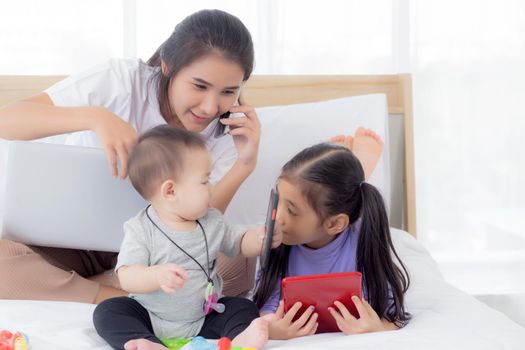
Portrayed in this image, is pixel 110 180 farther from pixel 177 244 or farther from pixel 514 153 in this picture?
pixel 514 153

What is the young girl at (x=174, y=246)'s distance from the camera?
44.1 inches

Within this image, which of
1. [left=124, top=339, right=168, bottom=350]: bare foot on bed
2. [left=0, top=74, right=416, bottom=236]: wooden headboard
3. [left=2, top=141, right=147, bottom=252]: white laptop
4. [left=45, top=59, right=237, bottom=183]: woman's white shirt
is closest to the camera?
[left=124, top=339, right=168, bottom=350]: bare foot on bed

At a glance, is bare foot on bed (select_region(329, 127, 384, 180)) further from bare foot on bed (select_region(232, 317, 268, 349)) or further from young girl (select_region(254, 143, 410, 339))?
bare foot on bed (select_region(232, 317, 268, 349))

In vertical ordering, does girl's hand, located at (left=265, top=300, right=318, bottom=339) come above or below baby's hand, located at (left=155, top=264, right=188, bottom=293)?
below

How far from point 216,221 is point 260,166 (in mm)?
641

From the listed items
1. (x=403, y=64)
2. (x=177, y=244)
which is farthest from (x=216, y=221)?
(x=403, y=64)

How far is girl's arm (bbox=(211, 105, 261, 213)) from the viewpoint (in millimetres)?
1452

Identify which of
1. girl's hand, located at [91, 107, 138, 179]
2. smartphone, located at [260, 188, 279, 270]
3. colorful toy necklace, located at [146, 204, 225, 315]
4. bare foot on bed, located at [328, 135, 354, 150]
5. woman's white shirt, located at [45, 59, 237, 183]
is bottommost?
colorful toy necklace, located at [146, 204, 225, 315]

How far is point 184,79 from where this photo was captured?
145 cm

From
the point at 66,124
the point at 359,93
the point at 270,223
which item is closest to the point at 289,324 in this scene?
the point at 270,223

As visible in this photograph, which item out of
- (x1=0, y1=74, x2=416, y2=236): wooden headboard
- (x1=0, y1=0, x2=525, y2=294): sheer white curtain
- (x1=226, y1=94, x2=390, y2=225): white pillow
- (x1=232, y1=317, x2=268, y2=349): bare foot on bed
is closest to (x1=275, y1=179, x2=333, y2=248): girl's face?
(x1=232, y1=317, x2=268, y2=349): bare foot on bed

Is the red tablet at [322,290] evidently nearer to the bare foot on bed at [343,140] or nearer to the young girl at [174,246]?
the young girl at [174,246]

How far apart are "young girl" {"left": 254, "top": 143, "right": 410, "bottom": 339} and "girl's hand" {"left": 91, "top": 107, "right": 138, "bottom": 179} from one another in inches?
11.8

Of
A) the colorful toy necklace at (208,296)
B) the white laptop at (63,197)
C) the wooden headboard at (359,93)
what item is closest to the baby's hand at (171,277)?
the colorful toy necklace at (208,296)
